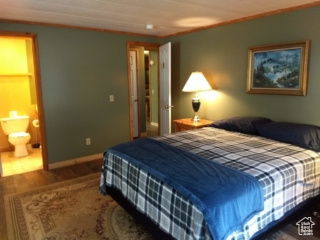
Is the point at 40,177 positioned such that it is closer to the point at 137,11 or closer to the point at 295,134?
the point at 137,11

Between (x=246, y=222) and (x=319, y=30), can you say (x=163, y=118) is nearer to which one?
(x=319, y=30)

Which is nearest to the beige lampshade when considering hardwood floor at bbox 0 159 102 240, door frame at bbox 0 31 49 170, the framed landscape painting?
the framed landscape painting

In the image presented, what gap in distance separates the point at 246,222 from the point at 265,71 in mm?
2227

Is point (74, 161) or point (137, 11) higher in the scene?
point (137, 11)

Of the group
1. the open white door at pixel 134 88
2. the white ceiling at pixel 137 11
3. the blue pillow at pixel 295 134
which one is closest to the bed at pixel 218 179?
the blue pillow at pixel 295 134

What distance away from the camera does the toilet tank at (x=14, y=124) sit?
14.5ft

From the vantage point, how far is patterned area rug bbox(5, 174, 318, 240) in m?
2.17

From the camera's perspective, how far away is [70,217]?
2.45 m

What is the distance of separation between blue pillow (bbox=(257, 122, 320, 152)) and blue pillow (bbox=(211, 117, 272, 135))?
16cm

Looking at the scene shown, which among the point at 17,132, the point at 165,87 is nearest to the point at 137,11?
the point at 165,87

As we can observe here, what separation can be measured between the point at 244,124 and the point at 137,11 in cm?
195

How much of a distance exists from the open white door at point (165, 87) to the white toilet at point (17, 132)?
254cm

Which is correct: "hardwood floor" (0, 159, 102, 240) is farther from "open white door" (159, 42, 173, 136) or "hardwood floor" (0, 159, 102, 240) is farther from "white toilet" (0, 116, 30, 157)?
"open white door" (159, 42, 173, 136)

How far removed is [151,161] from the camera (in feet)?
6.64
